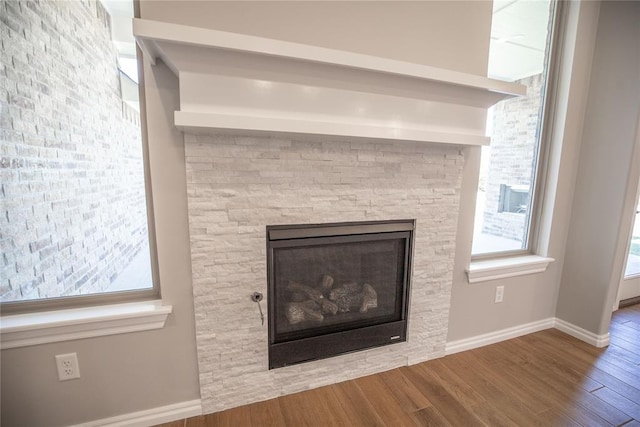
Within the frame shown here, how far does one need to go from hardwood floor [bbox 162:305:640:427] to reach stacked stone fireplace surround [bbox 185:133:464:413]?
4.0 inches

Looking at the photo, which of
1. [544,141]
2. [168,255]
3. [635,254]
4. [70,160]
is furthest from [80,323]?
[635,254]

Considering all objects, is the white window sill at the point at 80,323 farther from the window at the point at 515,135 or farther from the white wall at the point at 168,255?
the window at the point at 515,135

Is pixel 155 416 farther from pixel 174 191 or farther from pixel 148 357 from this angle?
pixel 174 191

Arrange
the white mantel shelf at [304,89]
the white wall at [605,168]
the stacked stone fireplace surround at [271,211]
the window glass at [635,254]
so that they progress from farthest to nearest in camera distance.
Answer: the window glass at [635,254]
the white wall at [605,168]
the stacked stone fireplace surround at [271,211]
the white mantel shelf at [304,89]

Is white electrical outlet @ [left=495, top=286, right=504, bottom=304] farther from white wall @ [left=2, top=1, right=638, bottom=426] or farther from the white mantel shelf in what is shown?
the white mantel shelf

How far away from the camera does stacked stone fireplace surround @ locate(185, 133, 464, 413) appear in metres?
1.30

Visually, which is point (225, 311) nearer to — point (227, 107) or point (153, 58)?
point (227, 107)

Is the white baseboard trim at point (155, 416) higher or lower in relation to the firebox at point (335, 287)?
lower

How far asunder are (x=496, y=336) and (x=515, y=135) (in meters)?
1.54

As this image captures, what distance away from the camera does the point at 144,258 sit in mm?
1380

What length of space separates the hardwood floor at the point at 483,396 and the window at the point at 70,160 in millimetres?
Result: 847

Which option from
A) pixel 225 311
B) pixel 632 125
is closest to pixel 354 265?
pixel 225 311

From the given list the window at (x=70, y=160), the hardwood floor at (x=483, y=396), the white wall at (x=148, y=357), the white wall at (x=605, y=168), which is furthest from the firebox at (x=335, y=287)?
the white wall at (x=605, y=168)

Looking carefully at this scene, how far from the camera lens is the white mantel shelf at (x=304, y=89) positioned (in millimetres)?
1046
